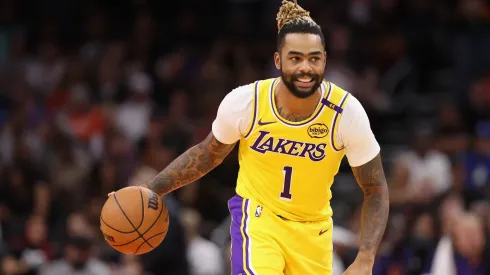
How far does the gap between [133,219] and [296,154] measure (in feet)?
4.07

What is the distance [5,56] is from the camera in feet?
57.3

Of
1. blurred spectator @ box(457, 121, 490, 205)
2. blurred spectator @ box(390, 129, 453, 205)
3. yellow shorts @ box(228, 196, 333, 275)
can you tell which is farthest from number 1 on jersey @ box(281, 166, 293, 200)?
blurred spectator @ box(457, 121, 490, 205)

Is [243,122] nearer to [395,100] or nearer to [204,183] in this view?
[204,183]

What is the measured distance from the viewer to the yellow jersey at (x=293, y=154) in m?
6.70

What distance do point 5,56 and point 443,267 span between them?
36.1ft

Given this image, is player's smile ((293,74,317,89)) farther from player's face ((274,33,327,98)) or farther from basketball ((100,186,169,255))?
basketball ((100,186,169,255))

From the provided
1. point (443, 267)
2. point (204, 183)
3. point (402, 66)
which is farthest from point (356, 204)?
point (443, 267)

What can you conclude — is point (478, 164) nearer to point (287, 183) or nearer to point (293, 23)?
point (287, 183)

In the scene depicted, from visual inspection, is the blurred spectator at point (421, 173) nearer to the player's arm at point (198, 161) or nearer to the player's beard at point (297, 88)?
the player's arm at point (198, 161)

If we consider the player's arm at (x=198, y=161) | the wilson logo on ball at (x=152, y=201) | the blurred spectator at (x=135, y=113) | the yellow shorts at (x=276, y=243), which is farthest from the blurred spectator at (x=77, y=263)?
the yellow shorts at (x=276, y=243)

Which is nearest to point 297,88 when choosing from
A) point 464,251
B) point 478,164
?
point 464,251

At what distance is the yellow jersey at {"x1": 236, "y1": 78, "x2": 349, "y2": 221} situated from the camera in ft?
22.0

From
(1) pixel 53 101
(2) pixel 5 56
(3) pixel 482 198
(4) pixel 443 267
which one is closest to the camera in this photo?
(4) pixel 443 267

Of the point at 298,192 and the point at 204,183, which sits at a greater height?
the point at 298,192
